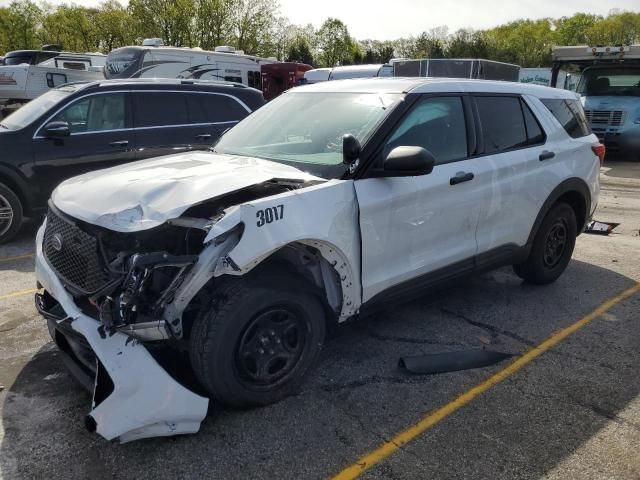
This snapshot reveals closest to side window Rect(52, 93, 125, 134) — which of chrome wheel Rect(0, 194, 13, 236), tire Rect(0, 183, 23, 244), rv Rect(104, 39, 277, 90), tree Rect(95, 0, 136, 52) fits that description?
tire Rect(0, 183, 23, 244)

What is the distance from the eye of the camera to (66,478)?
2502 millimetres

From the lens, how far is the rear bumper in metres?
2.48

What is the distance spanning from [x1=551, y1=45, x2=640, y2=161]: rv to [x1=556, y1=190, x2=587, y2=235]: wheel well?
954 cm

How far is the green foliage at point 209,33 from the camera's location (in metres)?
41.4

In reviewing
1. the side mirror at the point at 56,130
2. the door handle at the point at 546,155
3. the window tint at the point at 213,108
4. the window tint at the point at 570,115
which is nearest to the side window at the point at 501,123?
the door handle at the point at 546,155

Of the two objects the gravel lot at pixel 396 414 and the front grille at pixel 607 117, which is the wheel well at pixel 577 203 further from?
the front grille at pixel 607 117

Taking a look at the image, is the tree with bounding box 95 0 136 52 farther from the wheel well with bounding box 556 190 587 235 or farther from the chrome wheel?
the wheel well with bounding box 556 190 587 235

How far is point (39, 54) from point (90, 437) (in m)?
19.2

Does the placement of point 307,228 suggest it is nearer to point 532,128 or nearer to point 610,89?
point 532,128

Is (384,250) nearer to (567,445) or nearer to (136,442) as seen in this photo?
(567,445)

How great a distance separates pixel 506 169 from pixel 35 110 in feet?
18.6

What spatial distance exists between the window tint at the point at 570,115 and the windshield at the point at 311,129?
2.00m

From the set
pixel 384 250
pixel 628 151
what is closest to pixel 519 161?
pixel 384 250

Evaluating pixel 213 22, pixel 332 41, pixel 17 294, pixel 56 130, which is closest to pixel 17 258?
A: pixel 17 294
